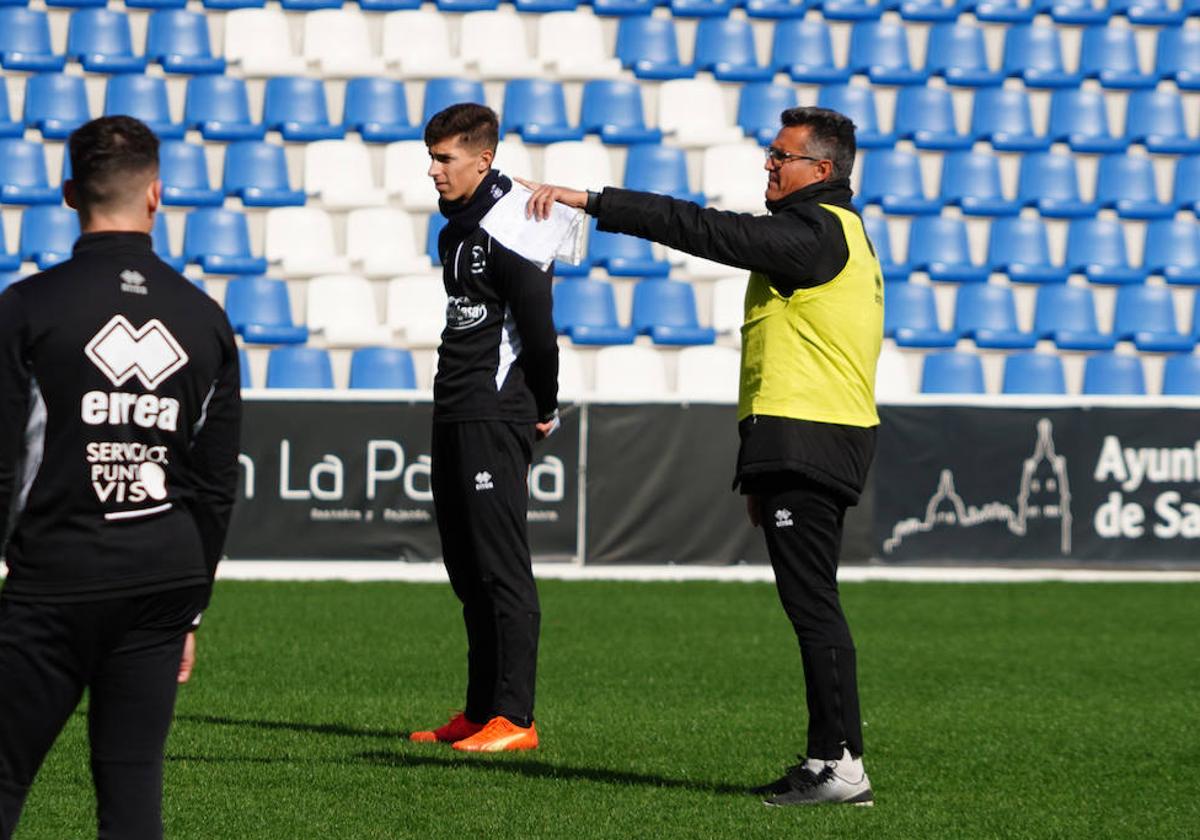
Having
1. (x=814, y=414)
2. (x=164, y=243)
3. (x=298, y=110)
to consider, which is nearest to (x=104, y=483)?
(x=814, y=414)

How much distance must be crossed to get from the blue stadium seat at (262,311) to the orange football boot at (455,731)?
847 centimetres

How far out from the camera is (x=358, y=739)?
666 cm

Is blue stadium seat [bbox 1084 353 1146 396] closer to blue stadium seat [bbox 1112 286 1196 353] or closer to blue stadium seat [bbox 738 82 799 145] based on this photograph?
blue stadium seat [bbox 1112 286 1196 353]

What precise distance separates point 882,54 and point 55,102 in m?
7.52

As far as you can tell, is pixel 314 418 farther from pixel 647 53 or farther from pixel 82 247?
pixel 82 247

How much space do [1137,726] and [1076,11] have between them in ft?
38.2

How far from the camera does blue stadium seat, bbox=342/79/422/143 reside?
16234mm

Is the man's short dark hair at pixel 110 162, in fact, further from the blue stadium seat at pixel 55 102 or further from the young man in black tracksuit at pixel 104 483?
the blue stadium seat at pixel 55 102

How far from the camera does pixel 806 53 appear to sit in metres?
17.1

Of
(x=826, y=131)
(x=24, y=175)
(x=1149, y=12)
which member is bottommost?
(x=826, y=131)

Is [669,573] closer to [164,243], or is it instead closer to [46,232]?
[164,243]

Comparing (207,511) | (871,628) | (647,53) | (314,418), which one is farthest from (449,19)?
(207,511)

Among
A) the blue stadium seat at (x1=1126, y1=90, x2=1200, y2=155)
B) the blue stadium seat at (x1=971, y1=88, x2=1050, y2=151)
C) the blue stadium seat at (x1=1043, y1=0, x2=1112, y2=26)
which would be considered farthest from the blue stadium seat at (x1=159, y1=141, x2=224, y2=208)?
the blue stadium seat at (x1=1126, y1=90, x2=1200, y2=155)

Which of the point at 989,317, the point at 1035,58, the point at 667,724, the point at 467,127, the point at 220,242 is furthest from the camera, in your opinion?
the point at 1035,58
